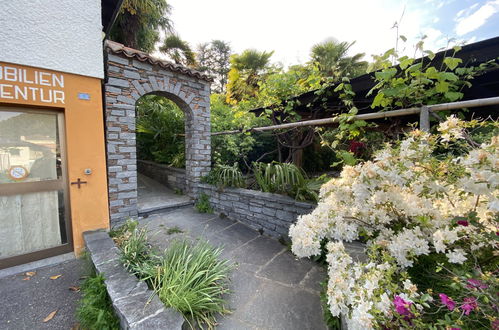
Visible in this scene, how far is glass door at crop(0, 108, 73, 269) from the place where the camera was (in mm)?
2385

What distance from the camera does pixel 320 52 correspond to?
7.61 m

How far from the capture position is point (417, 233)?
3.71 ft

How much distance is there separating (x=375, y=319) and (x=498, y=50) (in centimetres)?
Answer: 233

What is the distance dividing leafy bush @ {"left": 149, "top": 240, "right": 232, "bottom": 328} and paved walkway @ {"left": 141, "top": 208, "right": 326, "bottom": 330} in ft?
0.46

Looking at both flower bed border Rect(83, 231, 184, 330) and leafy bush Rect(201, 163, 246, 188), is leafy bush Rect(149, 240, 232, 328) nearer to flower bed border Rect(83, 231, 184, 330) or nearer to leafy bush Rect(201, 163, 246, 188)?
flower bed border Rect(83, 231, 184, 330)

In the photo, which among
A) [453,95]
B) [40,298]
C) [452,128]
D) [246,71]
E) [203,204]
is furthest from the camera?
[246,71]

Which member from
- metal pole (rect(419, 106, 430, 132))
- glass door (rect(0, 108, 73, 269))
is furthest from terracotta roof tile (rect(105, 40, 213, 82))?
metal pole (rect(419, 106, 430, 132))

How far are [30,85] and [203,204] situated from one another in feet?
9.69

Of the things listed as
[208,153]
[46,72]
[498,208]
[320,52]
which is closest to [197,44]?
[320,52]

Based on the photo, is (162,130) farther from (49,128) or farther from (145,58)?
(49,128)

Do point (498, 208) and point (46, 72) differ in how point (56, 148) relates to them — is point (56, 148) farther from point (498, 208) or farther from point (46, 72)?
point (498, 208)

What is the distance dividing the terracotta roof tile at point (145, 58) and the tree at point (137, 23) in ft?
11.2

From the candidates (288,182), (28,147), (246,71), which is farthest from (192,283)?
(246,71)

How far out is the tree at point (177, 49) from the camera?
29.5 ft
